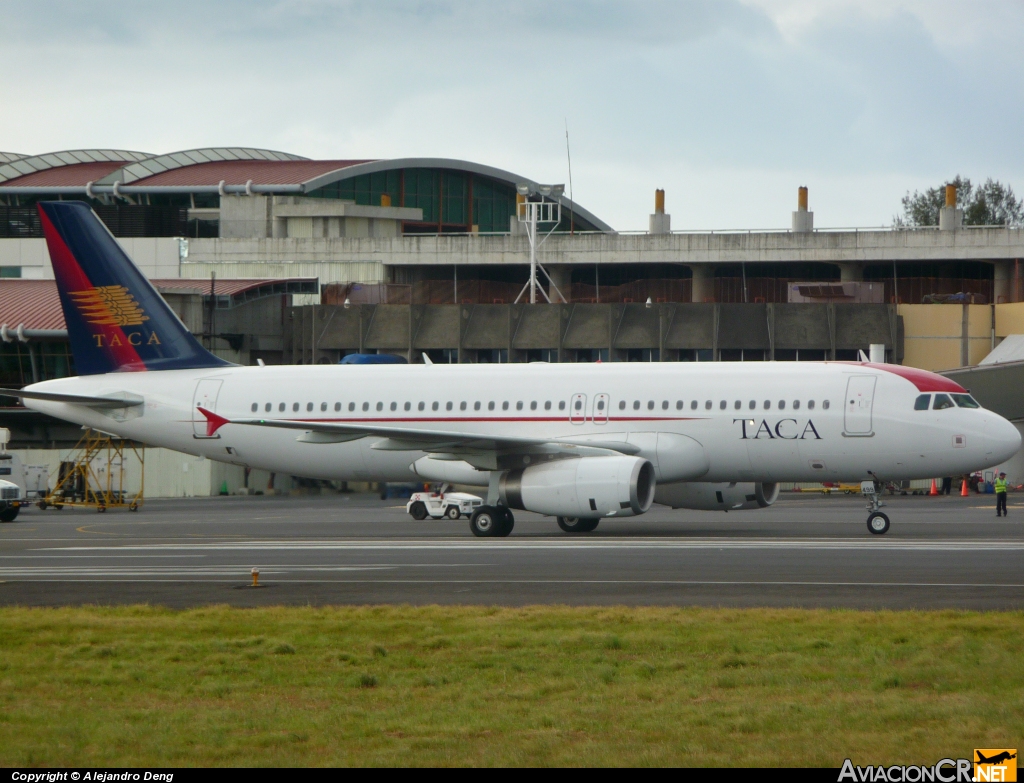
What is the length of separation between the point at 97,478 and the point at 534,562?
143ft

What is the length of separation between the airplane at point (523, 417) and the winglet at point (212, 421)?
4cm

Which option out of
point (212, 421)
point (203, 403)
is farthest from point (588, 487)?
point (203, 403)

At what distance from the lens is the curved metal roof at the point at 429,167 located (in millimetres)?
93812

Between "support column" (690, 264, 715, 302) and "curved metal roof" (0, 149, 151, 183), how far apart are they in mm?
48460

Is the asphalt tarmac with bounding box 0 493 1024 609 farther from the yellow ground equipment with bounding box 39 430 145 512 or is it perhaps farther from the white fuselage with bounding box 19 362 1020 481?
the yellow ground equipment with bounding box 39 430 145 512

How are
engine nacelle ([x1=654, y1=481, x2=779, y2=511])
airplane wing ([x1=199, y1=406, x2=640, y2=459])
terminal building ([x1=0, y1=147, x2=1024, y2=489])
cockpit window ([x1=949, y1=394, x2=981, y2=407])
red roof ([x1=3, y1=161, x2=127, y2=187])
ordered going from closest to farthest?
cockpit window ([x1=949, y1=394, x2=981, y2=407])
airplane wing ([x1=199, y1=406, x2=640, y2=459])
engine nacelle ([x1=654, y1=481, x2=779, y2=511])
terminal building ([x1=0, y1=147, x2=1024, y2=489])
red roof ([x1=3, y1=161, x2=127, y2=187])

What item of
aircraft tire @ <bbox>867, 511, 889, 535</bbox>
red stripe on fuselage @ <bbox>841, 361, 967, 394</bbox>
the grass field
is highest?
red stripe on fuselage @ <bbox>841, 361, 967, 394</bbox>

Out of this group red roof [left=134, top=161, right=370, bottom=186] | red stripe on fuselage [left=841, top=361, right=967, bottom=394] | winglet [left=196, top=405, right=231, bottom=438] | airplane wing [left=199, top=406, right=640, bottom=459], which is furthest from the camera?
red roof [left=134, top=161, right=370, bottom=186]

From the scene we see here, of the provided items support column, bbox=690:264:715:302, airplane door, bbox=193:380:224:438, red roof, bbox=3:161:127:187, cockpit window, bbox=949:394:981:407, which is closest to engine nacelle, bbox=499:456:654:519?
cockpit window, bbox=949:394:981:407

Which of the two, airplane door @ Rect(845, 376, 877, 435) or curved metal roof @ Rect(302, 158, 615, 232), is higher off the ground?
curved metal roof @ Rect(302, 158, 615, 232)

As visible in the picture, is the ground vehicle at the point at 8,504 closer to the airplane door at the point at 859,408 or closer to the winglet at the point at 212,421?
the winglet at the point at 212,421

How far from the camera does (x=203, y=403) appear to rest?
36344 millimetres

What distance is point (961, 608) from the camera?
16.8 meters

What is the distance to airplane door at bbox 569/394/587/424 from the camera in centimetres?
3303
